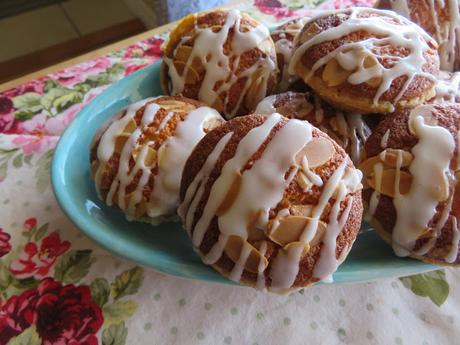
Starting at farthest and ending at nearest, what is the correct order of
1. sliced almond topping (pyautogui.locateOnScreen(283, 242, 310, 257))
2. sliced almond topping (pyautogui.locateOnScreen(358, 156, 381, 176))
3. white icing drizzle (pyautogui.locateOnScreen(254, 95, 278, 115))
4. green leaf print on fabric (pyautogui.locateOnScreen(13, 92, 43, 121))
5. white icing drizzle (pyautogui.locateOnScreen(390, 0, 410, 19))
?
green leaf print on fabric (pyautogui.locateOnScreen(13, 92, 43, 121))
white icing drizzle (pyautogui.locateOnScreen(390, 0, 410, 19))
white icing drizzle (pyautogui.locateOnScreen(254, 95, 278, 115))
sliced almond topping (pyautogui.locateOnScreen(358, 156, 381, 176))
sliced almond topping (pyautogui.locateOnScreen(283, 242, 310, 257))

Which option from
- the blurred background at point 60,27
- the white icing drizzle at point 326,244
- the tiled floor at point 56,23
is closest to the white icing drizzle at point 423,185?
the white icing drizzle at point 326,244

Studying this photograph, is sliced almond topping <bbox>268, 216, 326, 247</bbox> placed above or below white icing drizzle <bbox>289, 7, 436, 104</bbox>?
below

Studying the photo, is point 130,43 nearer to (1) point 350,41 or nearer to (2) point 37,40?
(1) point 350,41

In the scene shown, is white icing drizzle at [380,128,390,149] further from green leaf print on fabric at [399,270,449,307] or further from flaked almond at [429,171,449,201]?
Result: green leaf print on fabric at [399,270,449,307]

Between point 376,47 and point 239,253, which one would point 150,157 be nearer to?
point 239,253

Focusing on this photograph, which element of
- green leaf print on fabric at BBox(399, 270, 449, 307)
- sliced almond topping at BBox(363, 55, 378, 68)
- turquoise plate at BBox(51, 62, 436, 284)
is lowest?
green leaf print on fabric at BBox(399, 270, 449, 307)

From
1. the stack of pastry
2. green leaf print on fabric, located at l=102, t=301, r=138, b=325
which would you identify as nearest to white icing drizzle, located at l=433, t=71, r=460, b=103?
the stack of pastry

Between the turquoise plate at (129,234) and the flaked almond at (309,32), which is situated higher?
the flaked almond at (309,32)

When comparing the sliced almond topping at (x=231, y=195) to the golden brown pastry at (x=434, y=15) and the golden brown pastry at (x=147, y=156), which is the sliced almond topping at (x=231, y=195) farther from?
the golden brown pastry at (x=434, y=15)
